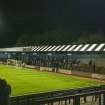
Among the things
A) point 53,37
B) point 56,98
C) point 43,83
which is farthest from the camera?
point 53,37

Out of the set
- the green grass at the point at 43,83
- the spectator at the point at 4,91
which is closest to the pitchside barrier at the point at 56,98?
the spectator at the point at 4,91

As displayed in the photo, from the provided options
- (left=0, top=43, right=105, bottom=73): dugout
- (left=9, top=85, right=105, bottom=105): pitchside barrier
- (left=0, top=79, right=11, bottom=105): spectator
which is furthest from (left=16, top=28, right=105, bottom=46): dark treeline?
(left=0, top=79, right=11, bottom=105): spectator

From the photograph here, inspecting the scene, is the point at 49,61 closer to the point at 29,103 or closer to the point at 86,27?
the point at 86,27

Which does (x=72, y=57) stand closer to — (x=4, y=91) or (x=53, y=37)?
(x=4, y=91)

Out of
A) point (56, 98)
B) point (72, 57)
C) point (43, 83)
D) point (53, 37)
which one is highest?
point (53, 37)

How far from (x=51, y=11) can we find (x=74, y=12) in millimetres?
5314

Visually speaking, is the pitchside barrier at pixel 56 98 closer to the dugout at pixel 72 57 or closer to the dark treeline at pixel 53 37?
the dugout at pixel 72 57

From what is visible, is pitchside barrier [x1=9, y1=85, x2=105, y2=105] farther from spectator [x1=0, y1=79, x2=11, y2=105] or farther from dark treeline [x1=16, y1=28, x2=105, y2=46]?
dark treeline [x1=16, y1=28, x2=105, y2=46]

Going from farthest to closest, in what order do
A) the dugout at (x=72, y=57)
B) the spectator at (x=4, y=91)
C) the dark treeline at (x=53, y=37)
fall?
the dark treeline at (x=53, y=37) < the dugout at (x=72, y=57) < the spectator at (x=4, y=91)

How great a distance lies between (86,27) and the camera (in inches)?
3041

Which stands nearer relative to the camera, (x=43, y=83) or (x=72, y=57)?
(x=43, y=83)

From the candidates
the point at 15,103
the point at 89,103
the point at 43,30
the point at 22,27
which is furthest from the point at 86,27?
the point at 15,103

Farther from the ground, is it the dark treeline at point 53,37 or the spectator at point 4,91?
the dark treeline at point 53,37

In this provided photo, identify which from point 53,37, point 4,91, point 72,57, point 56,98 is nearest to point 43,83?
point 72,57
